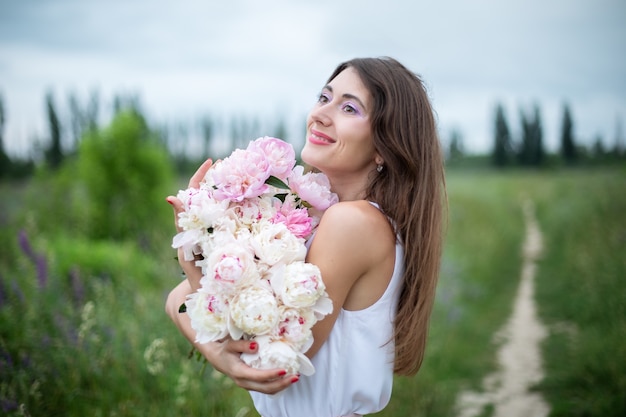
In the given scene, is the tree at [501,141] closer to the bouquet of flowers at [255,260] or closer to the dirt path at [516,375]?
the dirt path at [516,375]

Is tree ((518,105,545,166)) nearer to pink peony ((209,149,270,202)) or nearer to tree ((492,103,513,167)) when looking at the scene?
tree ((492,103,513,167))

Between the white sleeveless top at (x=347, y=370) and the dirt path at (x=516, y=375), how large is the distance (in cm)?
311

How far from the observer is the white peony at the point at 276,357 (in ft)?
5.43

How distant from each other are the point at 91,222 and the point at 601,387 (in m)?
9.89

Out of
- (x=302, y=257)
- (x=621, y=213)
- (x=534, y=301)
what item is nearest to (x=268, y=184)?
(x=302, y=257)

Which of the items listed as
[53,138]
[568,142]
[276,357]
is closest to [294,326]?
[276,357]

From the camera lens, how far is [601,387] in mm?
4723

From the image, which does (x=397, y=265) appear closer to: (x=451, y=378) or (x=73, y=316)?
(x=73, y=316)

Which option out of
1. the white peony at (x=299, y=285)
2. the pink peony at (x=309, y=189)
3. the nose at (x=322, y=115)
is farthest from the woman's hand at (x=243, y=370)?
the nose at (x=322, y=115)

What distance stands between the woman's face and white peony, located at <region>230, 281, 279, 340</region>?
0.79 meters

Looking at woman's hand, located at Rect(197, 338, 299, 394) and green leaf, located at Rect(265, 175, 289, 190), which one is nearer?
woman's hand, located at Rect(197, 338, 299, 394)

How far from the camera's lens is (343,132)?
2.19m

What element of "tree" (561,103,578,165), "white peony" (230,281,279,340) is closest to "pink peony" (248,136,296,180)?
"white peony" (230,281,279,340)

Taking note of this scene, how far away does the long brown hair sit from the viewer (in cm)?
219
